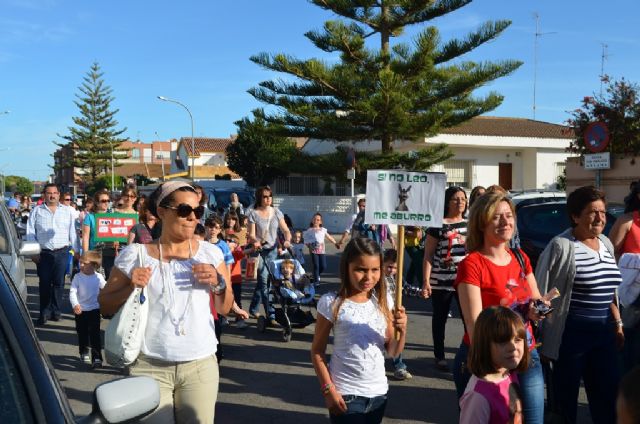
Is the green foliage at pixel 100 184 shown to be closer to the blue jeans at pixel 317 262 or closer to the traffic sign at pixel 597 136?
the blue jeans at pixel 317 262

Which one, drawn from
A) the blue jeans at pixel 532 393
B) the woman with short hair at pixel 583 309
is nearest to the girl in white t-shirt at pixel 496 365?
the blue jeans at pixel 532 393

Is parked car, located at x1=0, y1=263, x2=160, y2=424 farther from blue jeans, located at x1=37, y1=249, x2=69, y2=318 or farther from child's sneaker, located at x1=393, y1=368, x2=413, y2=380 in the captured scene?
blue jeans, located at x1=37, y1=249, x2=69, y2=318

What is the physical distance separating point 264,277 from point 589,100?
12645mm

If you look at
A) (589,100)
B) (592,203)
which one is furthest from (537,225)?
(589,100)

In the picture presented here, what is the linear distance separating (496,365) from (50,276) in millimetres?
7519

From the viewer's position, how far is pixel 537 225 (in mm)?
9250

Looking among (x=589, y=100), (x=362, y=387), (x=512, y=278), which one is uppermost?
(x=589, y=100)

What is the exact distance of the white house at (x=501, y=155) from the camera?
33500 mm

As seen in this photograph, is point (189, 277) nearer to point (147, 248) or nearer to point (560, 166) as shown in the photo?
point (147, 248)

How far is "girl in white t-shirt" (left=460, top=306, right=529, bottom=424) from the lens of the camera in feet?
10.3

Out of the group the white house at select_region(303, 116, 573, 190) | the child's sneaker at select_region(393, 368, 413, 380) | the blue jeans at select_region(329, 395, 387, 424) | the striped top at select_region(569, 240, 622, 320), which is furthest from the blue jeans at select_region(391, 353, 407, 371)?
the white house at select_region(303, 116, 573, 190)

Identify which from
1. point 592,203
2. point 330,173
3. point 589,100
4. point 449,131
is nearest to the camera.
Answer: point 592,203

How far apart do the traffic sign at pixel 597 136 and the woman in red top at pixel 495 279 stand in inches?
368

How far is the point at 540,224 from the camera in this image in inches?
364
